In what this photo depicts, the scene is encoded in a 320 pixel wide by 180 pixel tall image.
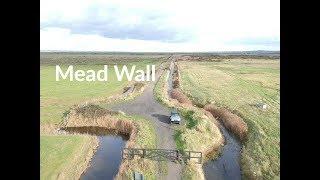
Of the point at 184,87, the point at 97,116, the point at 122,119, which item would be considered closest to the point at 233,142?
the point at 184,87

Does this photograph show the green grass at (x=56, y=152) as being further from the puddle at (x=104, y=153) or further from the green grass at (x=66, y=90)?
the green grass at (x=66, y=90)

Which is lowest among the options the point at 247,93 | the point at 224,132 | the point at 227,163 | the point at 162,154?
the point at 227,163

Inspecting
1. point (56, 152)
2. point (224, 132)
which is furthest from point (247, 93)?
point (56, 152)

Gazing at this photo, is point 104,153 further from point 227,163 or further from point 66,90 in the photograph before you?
point 227,163

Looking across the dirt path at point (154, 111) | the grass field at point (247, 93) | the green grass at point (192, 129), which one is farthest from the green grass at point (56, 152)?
the grass field at point (247, 93)

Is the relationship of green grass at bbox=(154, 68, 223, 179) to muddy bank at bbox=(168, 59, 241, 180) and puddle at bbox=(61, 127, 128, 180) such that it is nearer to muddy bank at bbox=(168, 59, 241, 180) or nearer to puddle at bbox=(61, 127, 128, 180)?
muddy bank at bbox=(168, 59, 241, 180)
